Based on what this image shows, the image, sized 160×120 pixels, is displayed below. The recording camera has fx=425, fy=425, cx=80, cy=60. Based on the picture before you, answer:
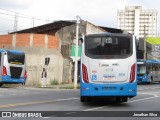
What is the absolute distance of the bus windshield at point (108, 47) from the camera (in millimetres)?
18750

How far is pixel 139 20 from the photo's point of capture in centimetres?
15500

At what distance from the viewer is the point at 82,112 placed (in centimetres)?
1579

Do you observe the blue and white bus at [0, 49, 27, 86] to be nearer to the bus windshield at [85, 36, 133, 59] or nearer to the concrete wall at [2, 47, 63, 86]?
the concrete wall at [2, 47, 63, 86]

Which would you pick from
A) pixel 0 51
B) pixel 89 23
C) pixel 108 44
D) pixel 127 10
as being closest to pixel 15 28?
pixel 89 23

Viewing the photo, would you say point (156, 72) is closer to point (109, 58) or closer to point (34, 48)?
point (34, 48)

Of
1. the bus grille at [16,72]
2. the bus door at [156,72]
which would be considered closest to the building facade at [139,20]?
the bus door at [156,72]

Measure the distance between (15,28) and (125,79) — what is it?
175 feet

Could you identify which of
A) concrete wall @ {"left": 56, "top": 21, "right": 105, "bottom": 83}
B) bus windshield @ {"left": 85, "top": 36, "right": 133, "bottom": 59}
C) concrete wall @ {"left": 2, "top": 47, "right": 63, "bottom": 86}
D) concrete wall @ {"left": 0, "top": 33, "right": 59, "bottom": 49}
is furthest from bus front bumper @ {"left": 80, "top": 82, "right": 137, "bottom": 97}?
concrete wall @ {"left": 56, "top": 21, "right": 105, "bottom": 83}

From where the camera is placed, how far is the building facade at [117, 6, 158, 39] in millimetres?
152125

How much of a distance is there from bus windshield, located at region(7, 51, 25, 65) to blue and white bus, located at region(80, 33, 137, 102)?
1874 centimetres

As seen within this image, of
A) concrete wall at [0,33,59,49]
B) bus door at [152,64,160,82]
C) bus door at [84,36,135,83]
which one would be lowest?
bus door at [152,64,160,82]

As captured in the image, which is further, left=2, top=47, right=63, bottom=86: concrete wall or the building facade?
the building facade

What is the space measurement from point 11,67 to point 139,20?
401 feet

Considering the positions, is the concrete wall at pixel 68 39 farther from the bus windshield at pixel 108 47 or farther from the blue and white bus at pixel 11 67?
the bus windshield at pixel 108 47
